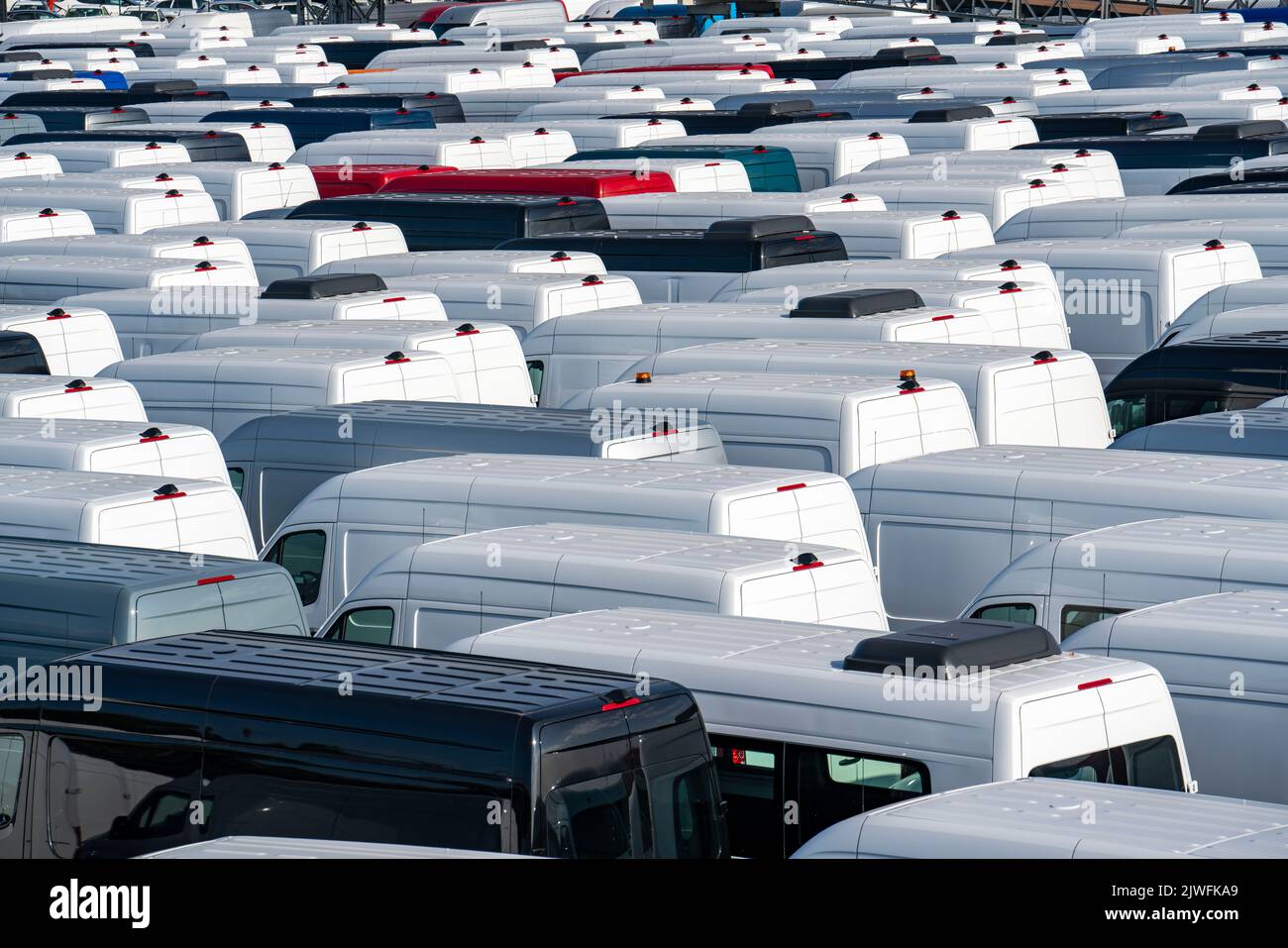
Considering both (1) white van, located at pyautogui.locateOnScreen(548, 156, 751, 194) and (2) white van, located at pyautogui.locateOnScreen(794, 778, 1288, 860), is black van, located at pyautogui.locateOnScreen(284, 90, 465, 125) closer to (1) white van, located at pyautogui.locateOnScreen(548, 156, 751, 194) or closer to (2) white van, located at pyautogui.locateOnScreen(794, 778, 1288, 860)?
(1) white van, located at pyautogui.locateOnScreen(548, 156, 751, 194)

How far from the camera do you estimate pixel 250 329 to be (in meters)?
15.4

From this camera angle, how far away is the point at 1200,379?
14250 millimetres

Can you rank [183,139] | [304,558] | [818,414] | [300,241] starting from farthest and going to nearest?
Answer: [183,139] → [300,241] → [818,414] → [304,558]

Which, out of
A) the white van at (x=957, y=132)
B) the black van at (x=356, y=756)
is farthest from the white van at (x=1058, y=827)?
the white van at (x=957, y=132)

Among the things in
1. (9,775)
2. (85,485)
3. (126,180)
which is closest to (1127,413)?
(85,485)

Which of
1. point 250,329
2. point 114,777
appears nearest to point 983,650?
point 114,777

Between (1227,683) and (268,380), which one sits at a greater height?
(268,380)

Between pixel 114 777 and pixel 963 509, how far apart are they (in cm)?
517

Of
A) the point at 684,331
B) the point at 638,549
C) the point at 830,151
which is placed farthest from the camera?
the point at 830,151

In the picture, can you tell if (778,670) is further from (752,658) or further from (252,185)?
(252,185)

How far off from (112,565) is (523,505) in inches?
94.4

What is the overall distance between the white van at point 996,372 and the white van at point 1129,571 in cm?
295

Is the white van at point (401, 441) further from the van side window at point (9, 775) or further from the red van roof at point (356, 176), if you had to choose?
the red van roof at point (356, 176)
